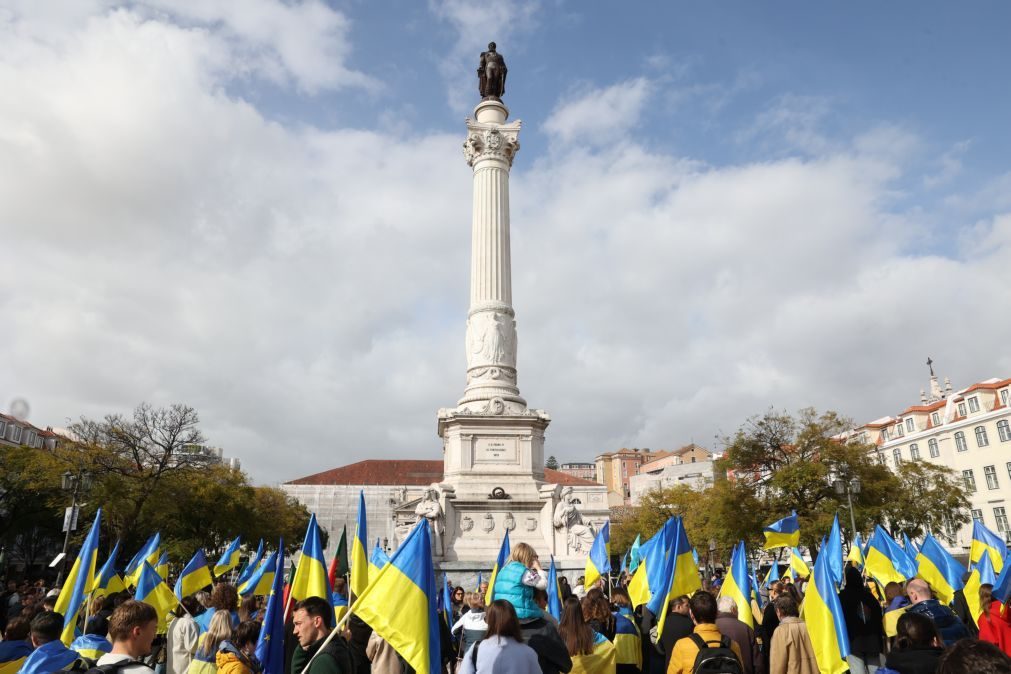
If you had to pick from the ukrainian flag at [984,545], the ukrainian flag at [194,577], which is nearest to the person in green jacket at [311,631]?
the ukrainian flag at [194,577]

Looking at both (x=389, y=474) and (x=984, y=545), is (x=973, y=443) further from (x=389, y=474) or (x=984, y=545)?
(x=389, y=474)

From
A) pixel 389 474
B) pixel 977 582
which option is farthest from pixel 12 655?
pixel 389 474

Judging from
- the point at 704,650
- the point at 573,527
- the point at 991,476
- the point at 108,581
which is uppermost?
the point at 991,476

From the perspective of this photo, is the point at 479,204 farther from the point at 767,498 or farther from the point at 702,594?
the point at 702,594

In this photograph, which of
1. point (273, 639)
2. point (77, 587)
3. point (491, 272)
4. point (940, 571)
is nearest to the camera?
point (273, 639)

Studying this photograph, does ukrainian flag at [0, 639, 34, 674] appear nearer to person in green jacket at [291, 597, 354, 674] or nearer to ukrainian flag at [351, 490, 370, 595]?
person in green jacket at [291, 597, 354, 674]

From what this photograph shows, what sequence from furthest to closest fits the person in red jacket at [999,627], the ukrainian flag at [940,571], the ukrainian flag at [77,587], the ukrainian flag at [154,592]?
the ukrainian flag at [940,571] → the ukrainian flag at [154,592] → the ukrainian flag at [77,587] → the person in red jacket at [999,627]

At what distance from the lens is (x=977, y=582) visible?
10359mm

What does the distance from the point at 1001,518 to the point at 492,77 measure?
130ft

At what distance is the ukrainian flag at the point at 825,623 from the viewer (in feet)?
23.0

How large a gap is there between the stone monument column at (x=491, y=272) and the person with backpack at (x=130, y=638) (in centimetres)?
2134

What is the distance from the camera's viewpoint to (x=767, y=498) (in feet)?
116

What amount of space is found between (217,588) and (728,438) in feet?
109

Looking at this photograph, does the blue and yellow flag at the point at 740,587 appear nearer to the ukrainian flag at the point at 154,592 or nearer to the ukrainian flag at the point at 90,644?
the ukrainian flag at the point at 90,644
